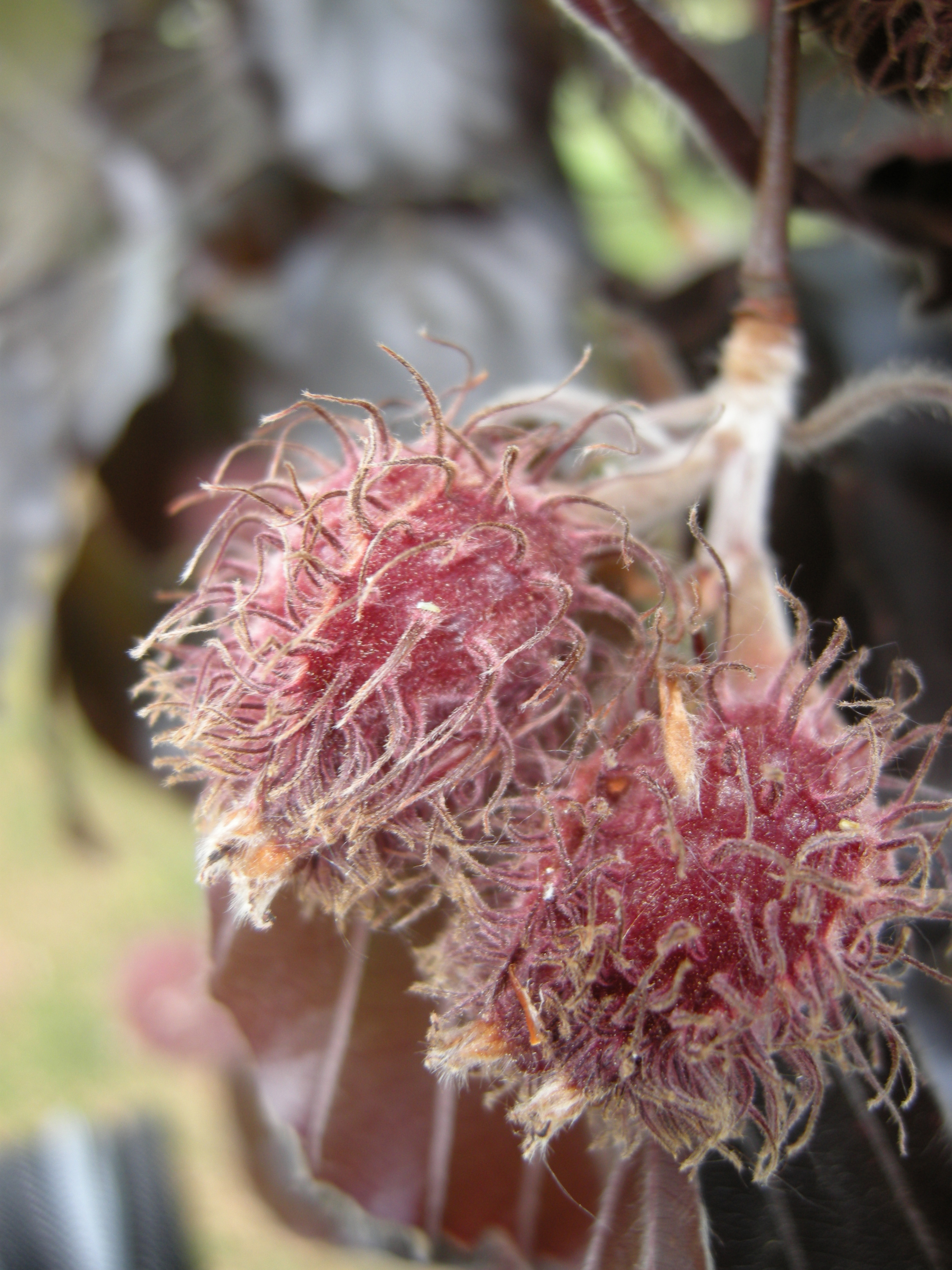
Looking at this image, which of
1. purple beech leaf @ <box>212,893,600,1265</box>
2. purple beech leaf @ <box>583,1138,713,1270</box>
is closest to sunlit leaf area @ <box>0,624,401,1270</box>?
purple beech leaf @ <box>212,893,600,1265</box>

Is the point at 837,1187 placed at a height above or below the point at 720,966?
below

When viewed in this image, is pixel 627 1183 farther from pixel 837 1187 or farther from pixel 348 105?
pixel 348 105

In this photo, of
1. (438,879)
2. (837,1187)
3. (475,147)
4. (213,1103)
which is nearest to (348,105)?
(475,147)

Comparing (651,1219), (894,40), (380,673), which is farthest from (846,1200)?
(894,40)

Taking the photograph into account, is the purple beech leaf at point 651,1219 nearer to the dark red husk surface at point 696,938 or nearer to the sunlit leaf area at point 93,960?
the dark red husk surface at point 696,938

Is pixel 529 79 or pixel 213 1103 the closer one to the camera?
pixel 529 79

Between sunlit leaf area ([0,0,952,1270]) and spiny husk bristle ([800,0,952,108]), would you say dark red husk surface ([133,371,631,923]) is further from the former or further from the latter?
spiny husk bristle ([800,0,952,108])

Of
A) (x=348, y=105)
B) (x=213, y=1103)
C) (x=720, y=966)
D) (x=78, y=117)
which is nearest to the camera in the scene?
(x=720, y=966)

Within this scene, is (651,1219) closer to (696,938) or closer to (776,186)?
(696,938)
